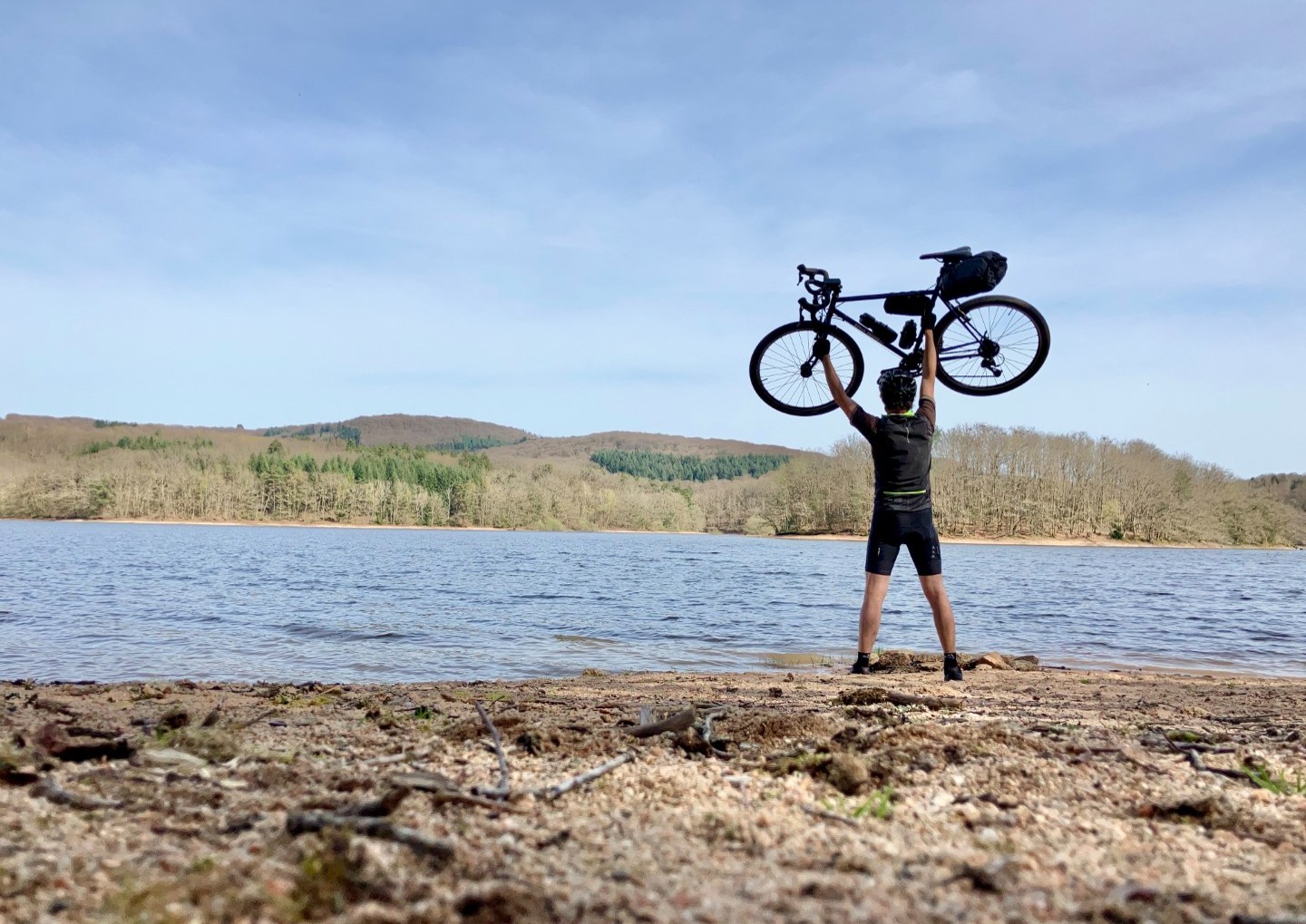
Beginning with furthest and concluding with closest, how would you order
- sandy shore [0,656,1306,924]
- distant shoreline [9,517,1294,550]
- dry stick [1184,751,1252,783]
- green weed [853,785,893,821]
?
distant shoreline [9,517,1294,550] < dry stick [1184,751,1252,783] < green weed [853,785,893,821] < sandy shore [0,656,1306,924]

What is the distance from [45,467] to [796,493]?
428 feet

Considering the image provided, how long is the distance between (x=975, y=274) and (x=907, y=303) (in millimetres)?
745

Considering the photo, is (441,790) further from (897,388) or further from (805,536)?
(805,536)

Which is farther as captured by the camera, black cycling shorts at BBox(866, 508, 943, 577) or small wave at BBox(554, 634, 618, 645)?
small wave at BBox(554, 634, 618, 645)

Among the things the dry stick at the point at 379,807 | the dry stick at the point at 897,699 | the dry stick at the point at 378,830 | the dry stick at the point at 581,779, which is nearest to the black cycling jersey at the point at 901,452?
the dry stick at the point at 897,699

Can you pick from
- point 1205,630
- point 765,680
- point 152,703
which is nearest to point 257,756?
point 152,703

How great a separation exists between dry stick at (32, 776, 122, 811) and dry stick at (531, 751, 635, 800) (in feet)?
5.52

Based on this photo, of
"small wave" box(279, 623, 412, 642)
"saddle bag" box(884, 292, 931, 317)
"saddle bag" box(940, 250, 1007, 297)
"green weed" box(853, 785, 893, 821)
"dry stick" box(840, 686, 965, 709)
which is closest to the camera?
"green weed" box(853, 785, 893, 821)

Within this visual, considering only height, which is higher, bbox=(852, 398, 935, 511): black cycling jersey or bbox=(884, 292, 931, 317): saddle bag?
bbox=(884, 292, 931, 317): saddle bag

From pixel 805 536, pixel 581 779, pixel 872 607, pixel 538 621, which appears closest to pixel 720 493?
pixel 805 536

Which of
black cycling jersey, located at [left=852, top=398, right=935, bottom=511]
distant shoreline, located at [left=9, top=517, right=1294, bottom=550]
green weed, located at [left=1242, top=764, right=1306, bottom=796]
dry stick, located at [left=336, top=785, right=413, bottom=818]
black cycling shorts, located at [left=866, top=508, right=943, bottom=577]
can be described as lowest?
distant shoreline, located at [left=9, top=517, right=1294, bottom=550]

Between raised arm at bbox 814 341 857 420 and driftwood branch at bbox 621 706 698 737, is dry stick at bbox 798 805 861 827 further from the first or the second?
raised arm at bbox 814 341 857 420

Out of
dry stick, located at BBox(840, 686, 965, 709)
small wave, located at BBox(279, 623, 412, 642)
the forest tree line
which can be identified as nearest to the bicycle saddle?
dry stick, located at BBox(840, 686, 965, 709)

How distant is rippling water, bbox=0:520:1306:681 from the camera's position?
521 inches
